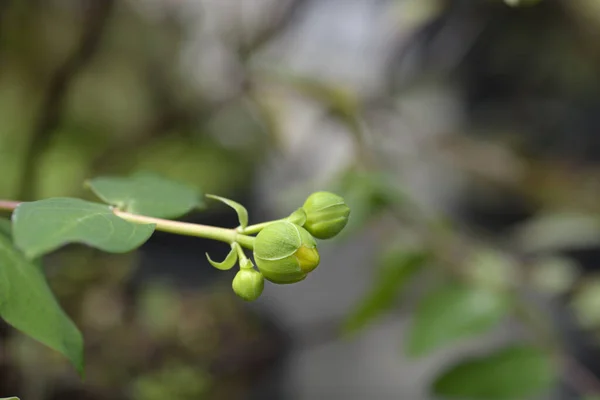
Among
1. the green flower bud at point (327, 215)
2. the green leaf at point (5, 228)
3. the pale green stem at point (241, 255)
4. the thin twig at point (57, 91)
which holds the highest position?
the thin twig at point (57, 91)

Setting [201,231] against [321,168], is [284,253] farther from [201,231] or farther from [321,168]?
[321,168]

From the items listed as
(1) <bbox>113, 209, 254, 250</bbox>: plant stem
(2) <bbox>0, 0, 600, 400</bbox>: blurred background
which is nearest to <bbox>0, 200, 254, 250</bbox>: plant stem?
(1) <bbox>113, 209, 254, 250</bbox>: plant stem

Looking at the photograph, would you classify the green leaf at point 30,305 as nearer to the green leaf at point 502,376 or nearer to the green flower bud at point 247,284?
the green flower bud at point 247,284

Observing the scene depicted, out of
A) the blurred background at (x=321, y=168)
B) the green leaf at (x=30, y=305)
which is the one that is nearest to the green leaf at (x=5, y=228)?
the green leaf at (x=30, y=305)

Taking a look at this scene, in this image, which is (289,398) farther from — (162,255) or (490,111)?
(490,111)

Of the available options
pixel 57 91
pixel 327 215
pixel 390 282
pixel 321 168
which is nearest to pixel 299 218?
pixel 327 215

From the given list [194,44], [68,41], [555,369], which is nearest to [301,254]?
[555,369]

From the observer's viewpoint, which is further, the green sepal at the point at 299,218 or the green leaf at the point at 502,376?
the green leaf at the point at 502,376

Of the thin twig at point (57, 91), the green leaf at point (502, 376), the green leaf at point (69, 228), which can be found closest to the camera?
the green leaf at point (69, 228)
